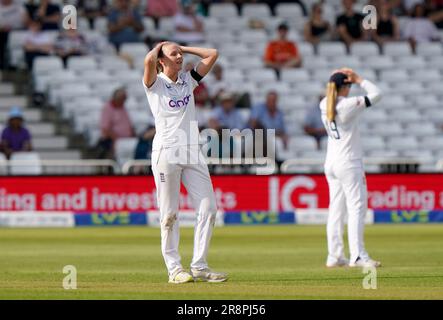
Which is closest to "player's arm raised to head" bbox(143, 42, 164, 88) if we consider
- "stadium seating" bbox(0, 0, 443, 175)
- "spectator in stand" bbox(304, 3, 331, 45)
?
"stadium seating" bbox(0, 0, 443, 175)

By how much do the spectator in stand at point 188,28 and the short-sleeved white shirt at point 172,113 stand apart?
14.6 meters

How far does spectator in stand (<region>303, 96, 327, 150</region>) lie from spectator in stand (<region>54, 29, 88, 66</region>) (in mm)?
4671

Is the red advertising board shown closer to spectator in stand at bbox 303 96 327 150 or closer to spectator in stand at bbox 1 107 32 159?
spectator in stand at bbox 1 107 32 159

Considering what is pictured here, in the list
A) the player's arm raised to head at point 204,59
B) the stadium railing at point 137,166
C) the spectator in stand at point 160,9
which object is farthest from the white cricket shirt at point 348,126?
the spectator in stand at point 160,9

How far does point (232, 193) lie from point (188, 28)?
5.22 meters

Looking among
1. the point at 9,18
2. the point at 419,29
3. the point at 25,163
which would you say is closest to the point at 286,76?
the point at 419,29

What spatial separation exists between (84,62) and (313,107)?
184 inches

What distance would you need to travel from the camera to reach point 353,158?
14.2m

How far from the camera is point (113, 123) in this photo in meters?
23.9

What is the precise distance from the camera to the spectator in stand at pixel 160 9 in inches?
1092

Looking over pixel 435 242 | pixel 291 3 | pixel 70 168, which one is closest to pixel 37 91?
pixel 70 168

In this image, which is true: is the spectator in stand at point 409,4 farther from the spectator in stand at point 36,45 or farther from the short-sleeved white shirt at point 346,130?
the short-sleeved white shirt at point 346,130

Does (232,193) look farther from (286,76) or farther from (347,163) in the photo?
(347,163)

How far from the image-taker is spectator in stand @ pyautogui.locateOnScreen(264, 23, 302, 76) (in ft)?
87.8
